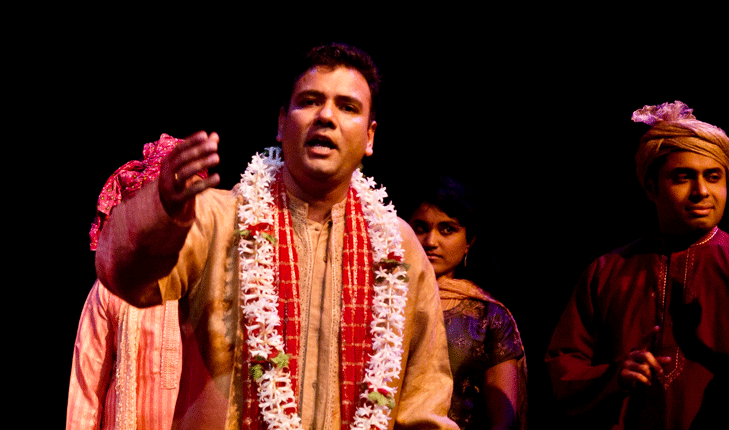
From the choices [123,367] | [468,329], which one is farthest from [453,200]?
[123,367]

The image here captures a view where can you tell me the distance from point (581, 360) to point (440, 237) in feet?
2.98

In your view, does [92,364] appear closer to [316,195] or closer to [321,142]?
[316,195]

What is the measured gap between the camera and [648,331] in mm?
2607

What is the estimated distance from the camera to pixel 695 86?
362 centimetres

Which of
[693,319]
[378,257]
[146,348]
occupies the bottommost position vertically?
[146,348]

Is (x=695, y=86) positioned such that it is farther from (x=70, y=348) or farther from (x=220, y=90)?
(x=70, y=348)

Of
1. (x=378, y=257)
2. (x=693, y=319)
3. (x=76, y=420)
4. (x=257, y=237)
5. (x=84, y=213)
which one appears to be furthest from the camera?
(x=84, y=213)

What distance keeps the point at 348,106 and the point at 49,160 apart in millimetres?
2284

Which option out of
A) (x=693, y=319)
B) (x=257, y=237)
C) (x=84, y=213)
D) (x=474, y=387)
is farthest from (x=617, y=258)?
(x=84, y=213)

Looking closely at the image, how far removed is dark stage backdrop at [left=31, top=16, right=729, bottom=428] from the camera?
145 inches

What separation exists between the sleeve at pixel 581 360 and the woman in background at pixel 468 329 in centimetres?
35

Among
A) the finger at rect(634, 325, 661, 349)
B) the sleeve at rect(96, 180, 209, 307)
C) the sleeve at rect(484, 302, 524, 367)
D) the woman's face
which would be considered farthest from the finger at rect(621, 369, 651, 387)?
the sleeve at rect(96, 180, 209, 307)

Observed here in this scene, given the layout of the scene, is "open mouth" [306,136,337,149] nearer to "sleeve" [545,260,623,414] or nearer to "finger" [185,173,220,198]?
"finger" [185,173,220,198]

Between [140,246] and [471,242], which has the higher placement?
[471,242]
